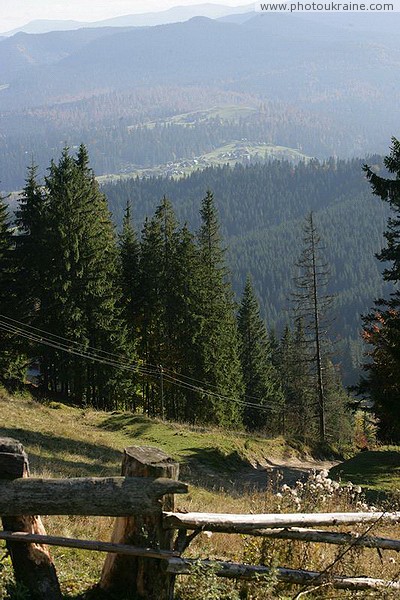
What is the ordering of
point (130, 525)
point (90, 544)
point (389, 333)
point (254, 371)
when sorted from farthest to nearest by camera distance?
point (254, 371) → point (389, 333) → point (130, 525) → point (90, 544)

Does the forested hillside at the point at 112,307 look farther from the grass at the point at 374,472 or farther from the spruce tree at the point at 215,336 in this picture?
the grass at the point at 374,472

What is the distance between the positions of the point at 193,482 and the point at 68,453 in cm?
419

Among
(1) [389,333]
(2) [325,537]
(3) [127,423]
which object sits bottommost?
(3) [127,423]

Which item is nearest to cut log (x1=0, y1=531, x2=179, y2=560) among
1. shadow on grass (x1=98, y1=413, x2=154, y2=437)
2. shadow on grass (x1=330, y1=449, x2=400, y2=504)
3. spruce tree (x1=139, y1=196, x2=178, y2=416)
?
shadow on grass (x1=330, y1=449, x2=400, y2=504)

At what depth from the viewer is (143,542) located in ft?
20.1

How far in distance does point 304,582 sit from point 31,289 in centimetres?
3316

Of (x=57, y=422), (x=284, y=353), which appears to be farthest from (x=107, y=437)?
(x=284, y=353)

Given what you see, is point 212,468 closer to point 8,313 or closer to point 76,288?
point 76,288

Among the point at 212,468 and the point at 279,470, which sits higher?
the point at 212,468

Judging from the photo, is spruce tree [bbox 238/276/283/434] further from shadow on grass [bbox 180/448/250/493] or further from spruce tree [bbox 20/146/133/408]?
shadow on grass [bbox 180/448/250/493]

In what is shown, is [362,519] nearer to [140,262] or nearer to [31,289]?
[31,289]

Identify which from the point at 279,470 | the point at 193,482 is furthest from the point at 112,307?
the point at 193,482

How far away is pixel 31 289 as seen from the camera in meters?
37.7

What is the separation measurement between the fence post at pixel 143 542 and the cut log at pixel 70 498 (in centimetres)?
29
